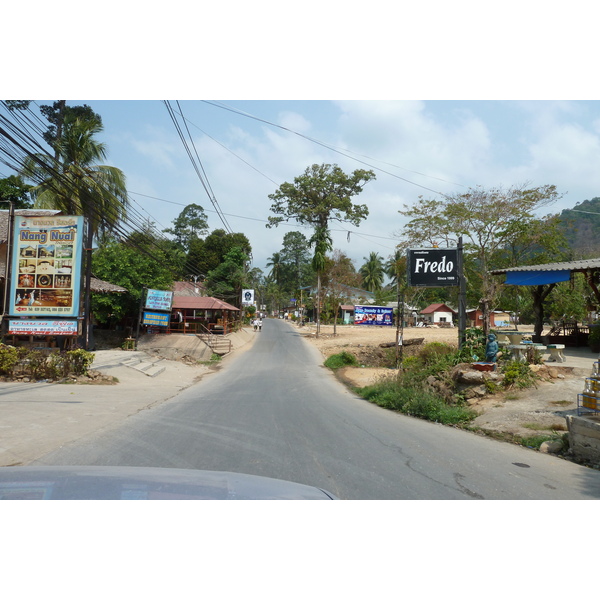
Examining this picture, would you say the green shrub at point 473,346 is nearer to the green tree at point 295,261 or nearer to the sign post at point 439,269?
the sign post at point 439,269

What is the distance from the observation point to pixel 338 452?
21.1 ft

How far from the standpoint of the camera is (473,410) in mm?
9414

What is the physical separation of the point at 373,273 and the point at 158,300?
198 feet

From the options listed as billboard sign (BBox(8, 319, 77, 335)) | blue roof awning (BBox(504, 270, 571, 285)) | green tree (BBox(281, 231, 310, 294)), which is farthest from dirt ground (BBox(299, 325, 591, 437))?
green tree (BBox(281, 231, 310, 294))

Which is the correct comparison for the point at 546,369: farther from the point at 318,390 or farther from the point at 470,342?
the point at 318,390

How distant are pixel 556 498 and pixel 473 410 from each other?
4677 millimetres

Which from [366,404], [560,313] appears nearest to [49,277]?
[366,404]

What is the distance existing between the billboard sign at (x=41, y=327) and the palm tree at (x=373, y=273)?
6821cm

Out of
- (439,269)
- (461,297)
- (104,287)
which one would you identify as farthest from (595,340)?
(104,287)

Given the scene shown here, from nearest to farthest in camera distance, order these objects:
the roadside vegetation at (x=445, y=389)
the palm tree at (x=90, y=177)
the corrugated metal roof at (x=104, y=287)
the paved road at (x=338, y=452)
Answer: the paved road at (x=338, y=452) < the roadside vegetation at (x=445, y=389) < the palm tree at (x=90, y=177) < the corrugated metal roof at (x=104, y=287)

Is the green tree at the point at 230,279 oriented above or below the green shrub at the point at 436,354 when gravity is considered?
above

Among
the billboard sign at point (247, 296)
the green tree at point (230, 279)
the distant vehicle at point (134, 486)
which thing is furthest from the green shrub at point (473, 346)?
the green tree at point (230, 279)

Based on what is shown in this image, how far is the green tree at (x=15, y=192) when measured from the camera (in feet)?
102

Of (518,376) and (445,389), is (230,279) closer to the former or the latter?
(445,389)
